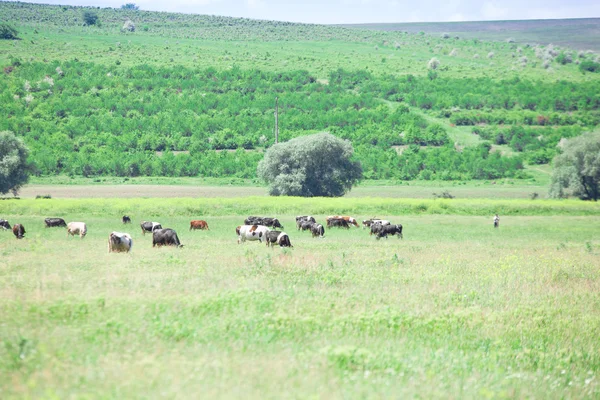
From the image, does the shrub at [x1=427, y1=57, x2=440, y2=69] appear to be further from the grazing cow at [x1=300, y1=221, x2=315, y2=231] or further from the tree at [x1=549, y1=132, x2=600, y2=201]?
the grazing cow at [x1=300, y1=221, x2=315, y2=231]

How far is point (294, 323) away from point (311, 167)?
55.9 m

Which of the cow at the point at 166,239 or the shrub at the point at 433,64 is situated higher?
the shrub at the point at 433,64

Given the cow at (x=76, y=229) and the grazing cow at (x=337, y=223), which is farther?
the grazing cow at (x=337, y=223)

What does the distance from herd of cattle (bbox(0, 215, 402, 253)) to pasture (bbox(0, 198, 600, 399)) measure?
983mm

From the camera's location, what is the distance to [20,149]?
207ft

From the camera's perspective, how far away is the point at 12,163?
6103 cm

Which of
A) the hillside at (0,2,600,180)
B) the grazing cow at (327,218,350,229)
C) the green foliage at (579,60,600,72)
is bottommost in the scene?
the grazing cow at (327,218,350,229)

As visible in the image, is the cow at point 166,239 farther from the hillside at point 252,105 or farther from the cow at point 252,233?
the hillside at point 252,105

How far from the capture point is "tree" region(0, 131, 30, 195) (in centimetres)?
6088

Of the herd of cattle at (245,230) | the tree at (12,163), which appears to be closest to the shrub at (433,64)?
the tree at (12,163)

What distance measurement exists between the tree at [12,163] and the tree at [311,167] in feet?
76.3

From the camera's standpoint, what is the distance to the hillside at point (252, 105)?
353ft

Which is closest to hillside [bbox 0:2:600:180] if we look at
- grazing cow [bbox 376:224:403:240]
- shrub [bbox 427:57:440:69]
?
shrub [bbox 427:57:440:69]

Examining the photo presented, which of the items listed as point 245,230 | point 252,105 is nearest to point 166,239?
point 245,230
